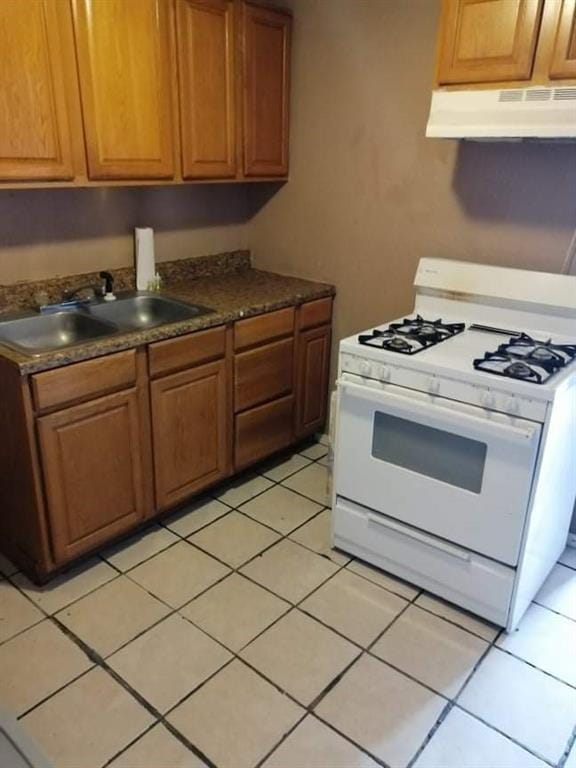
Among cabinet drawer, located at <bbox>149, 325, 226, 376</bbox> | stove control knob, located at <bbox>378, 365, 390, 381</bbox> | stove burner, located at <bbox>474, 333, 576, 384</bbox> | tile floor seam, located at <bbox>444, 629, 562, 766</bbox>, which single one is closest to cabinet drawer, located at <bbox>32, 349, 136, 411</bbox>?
cabinet drawer, located at <bbox>149, 325, 226, 376</bbox>

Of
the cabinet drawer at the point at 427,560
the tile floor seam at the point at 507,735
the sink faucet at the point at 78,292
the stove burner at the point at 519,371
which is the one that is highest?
the sink faucet at the point at 78,292

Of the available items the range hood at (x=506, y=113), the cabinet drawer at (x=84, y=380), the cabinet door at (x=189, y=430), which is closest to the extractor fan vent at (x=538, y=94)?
the range hood at (x=506, y=113)

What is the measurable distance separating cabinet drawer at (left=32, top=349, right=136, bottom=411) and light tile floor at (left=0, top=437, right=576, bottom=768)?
72 centimetres

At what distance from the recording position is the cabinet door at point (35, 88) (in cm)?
189

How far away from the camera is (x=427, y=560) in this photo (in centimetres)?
214

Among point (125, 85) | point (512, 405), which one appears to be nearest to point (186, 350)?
point (125, 85)

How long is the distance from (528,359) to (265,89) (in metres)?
1.77

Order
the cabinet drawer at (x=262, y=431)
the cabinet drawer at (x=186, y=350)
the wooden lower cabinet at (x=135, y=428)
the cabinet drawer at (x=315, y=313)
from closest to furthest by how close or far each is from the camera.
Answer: the wooden lower cabinet at (x=135, y=428), the cabinet drawer at (x=186, y=350), the cabinet drawer at (x=262, y=431), the cabinet drawer at (x=315, y=313)

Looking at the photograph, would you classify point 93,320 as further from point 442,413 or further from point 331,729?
point 331,729

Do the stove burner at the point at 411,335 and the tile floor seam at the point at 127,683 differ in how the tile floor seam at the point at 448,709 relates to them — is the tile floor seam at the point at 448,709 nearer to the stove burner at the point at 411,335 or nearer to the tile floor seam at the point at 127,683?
the tile floor seam at the point at 127,683

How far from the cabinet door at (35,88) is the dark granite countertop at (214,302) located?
2.08ft

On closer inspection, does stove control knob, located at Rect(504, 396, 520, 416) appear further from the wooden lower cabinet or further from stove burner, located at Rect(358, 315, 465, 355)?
the wooden lower cabinet

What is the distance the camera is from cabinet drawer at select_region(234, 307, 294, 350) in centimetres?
256

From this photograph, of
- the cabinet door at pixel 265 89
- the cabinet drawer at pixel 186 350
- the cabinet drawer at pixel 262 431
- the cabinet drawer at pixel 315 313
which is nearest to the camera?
the cabinet drawer at pixel 186 350
